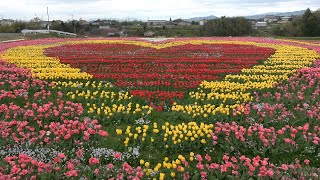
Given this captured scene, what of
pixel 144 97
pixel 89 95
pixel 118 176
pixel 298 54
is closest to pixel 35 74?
pixel 89 95

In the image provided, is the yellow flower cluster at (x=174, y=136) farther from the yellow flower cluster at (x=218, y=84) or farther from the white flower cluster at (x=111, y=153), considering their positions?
the yellow flower cluster at (x=218, y=84)

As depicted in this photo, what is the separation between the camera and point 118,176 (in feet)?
21.2

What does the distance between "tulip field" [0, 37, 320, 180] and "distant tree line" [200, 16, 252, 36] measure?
47.6m

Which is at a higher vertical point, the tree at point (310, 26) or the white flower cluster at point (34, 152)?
the tree at point (310, 26)

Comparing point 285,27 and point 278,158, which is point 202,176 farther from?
point 285,27

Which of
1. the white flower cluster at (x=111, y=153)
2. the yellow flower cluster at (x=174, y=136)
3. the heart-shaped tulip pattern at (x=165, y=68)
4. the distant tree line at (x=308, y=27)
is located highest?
the distant tree line at (x=308, y=27)

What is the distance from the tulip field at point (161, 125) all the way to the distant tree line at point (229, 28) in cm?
4756

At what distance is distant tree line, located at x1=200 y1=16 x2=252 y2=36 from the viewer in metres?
64.6

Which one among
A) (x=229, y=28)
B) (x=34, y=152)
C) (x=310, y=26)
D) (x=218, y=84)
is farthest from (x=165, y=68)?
(x=229, y=28)

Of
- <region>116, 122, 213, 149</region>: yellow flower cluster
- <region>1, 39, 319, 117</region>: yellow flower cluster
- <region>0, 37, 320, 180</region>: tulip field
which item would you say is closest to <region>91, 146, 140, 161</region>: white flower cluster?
<region>0, 37, 320, 180</region>: tulip field

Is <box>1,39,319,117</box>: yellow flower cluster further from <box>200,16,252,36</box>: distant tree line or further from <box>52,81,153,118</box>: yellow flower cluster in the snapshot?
<box>200,16,252,36</box>: distant tree line

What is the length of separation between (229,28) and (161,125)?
5802 cm

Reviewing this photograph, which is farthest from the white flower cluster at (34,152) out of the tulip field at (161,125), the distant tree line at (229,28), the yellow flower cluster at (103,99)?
the distant tree line at (229,28)

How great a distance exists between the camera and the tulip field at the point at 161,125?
684 cm
